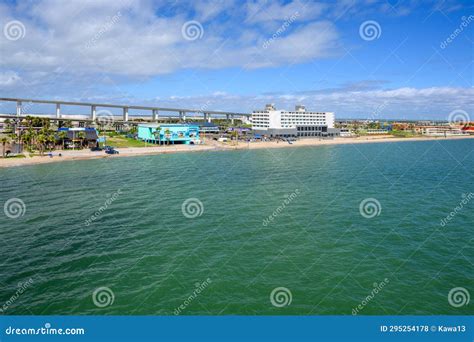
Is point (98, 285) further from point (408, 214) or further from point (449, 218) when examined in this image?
point (449, 218)

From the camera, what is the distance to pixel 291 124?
15200cm

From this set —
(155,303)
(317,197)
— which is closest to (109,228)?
(155,303)

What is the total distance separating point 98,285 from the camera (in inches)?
664

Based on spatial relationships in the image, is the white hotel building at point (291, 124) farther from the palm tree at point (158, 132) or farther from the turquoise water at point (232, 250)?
the turquoise water at point (232, 250)

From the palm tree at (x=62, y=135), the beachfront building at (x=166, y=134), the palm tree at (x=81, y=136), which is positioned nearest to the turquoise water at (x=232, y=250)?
the palm tree at (x=62, y=135)

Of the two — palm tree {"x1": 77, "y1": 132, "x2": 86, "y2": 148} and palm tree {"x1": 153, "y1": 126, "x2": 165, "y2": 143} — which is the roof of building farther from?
palm tree {"x1": 153, "y1": 126, "x2": 165, "y2": 143}

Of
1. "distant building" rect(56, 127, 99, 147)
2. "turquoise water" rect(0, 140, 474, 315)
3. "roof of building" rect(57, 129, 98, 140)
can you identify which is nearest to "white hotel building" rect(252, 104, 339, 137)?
"roof of building" rect(57, 129, 98, 140)

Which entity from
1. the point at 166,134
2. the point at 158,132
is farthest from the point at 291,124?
the point at 158,132

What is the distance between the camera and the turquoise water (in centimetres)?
1557

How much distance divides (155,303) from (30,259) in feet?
30.3

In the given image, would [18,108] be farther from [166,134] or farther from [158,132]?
[166,134]

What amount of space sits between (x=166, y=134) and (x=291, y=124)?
67.9 meters

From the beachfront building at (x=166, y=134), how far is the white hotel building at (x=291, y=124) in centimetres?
4786

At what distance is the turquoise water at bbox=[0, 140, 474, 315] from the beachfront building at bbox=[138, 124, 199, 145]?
62.4 metres
